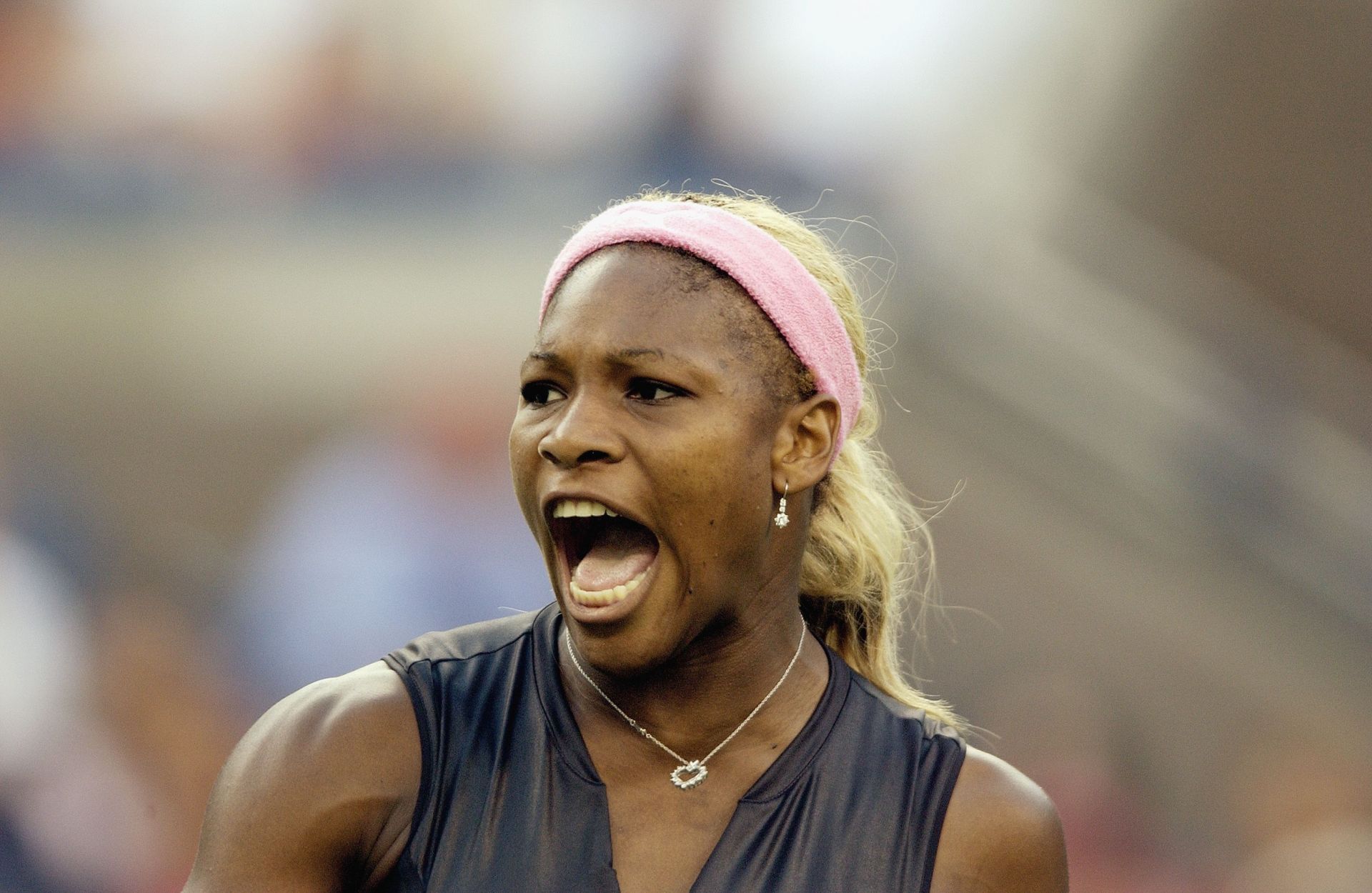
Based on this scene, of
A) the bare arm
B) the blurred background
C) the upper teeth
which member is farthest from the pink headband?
the blurred background

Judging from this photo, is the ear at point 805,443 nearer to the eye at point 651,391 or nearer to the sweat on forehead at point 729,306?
the sweat on forehead at point 729,306

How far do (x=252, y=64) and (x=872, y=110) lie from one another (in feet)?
8.39

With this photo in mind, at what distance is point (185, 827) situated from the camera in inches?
198

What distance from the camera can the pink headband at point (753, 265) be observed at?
2.25 meters

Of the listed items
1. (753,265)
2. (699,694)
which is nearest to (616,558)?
(699,694)

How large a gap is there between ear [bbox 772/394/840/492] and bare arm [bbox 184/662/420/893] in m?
0.63

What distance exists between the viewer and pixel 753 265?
7.47ft

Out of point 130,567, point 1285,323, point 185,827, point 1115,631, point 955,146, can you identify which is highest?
point 955,146

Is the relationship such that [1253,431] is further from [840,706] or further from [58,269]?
[58,269]

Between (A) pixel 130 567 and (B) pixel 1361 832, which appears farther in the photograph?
(A) pixel 130 567

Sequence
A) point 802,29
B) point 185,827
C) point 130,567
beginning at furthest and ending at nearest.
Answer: point 802,29 < point 130,567 < point 185,827

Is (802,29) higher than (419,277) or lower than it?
higher

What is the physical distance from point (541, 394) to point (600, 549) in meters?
0.24

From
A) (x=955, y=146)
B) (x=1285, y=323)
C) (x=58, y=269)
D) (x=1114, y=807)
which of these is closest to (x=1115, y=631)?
(x=1114, y=807)
